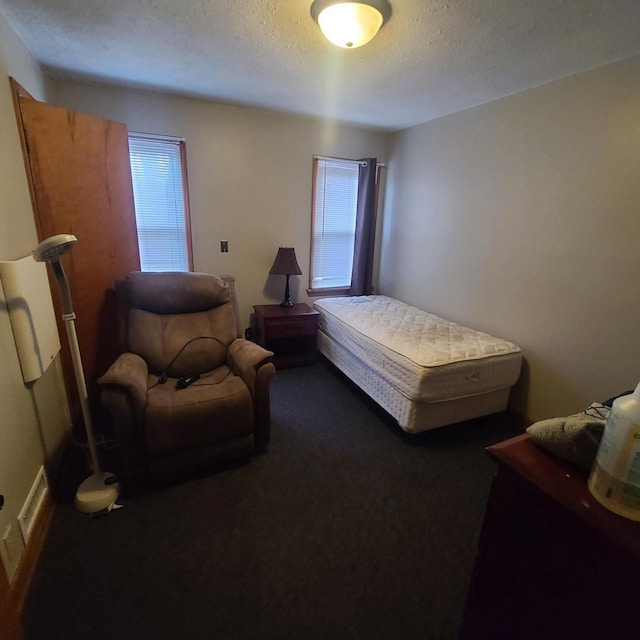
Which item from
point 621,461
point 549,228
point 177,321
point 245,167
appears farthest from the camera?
point 245,167

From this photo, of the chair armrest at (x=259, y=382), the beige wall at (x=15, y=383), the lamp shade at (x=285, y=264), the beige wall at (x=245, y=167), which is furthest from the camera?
the lamp shade at (x=285, y=264)

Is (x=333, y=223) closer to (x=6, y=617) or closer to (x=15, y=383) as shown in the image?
(x=15, y=383)

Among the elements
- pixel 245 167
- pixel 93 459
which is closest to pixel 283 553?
pixel 93 459

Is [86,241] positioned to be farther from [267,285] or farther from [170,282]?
[267,285]

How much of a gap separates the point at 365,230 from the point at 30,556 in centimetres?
343

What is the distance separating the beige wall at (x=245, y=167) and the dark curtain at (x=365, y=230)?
239 mm

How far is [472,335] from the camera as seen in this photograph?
2586 millimetres

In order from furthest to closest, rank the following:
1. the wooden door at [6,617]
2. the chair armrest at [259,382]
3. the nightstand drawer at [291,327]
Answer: the nightstand drawer at [291,327] → the chair armrest at [259,382] → the wooden door at [6,617]

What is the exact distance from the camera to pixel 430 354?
2.17 metres

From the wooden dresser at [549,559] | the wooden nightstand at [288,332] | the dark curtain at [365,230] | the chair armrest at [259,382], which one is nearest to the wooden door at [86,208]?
the chair armrest at [259,382]

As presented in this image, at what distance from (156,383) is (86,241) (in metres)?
0.99

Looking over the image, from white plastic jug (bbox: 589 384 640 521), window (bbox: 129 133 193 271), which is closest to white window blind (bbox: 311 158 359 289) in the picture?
window (bbox: 129 133 193 271)

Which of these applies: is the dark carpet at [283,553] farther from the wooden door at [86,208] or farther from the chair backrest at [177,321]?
the wooden door at [86,208]

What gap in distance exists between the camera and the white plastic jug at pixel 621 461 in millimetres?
569
